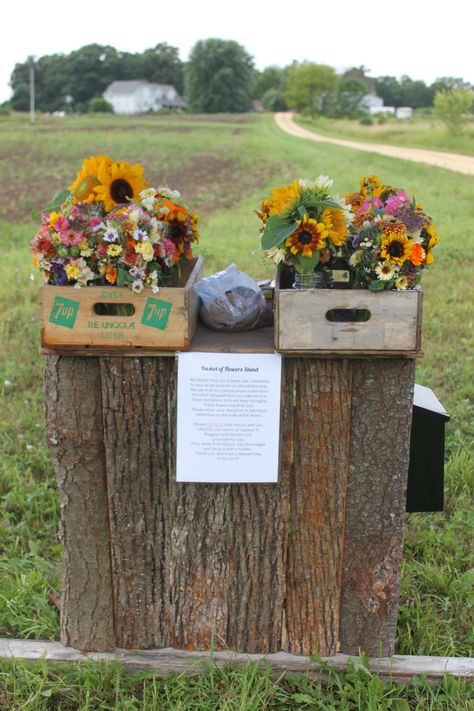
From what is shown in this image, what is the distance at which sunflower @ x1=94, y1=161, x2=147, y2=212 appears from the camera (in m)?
2.19

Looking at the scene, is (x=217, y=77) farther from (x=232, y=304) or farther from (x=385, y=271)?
(x=385, y=271)

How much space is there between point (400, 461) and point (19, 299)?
5241 millimetres

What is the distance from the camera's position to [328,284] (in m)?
2.27

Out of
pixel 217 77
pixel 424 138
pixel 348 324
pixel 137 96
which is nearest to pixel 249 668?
pixel 348 324

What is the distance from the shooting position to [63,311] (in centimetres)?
204

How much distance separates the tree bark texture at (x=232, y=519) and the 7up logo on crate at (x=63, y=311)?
0.46 ft

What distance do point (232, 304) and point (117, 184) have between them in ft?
1.82

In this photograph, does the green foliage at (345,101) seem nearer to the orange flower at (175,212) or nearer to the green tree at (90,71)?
the green tree at (90,71)

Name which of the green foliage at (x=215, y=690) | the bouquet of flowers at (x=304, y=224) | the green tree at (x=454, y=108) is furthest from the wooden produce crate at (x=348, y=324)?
the green tree at (x=454, y=108)

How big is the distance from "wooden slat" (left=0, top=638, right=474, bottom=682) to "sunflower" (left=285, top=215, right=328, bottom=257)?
1358mm

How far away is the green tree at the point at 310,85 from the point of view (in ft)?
255

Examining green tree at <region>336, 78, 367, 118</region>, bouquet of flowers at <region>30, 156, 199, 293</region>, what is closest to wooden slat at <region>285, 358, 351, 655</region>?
bouquet of flowers at <region>30, 156, 199, 293</region>

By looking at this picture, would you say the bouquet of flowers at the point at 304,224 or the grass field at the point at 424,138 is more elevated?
the grass field at the point at 424,138

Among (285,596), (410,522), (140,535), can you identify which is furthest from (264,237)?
(410,522)
